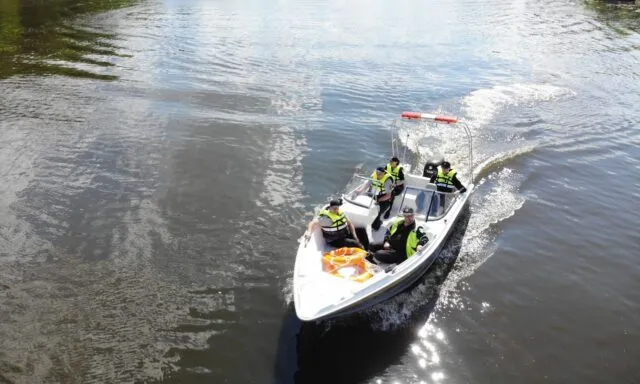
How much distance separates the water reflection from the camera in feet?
80.4

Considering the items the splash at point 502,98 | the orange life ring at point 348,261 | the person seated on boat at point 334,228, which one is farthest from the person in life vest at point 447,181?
the splash at point 502,98

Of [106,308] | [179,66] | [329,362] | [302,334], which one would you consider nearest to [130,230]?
[106,308]

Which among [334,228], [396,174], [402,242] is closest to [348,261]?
[334,228]

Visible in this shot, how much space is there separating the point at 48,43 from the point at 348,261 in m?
28.3

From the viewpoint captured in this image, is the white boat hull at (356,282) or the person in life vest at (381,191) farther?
the person in life vest at (381,191)

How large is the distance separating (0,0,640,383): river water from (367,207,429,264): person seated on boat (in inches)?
35.3

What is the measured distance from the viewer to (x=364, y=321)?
920 cm

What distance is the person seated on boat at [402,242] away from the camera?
1003 cm

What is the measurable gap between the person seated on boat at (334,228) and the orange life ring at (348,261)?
329mm

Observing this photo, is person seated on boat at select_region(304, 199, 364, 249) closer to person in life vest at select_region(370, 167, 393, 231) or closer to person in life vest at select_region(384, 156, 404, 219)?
person in life vest at select_region(370, 167, 393, 231)

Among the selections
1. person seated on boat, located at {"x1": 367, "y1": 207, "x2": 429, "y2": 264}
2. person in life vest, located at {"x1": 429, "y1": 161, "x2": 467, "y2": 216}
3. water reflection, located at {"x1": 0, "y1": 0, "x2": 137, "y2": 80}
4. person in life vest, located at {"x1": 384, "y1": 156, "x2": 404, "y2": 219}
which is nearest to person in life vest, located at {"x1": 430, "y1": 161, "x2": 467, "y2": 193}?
person in life vest, located at {"x1": 429, "y1": 161, "x2": 467, "y2": 216}

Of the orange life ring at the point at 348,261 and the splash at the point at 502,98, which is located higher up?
the splash at the point at 502,98

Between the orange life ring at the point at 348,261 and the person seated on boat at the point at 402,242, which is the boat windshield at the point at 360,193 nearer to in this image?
the person seated on boat at the point at 402,242

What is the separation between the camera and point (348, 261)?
9.66 m
